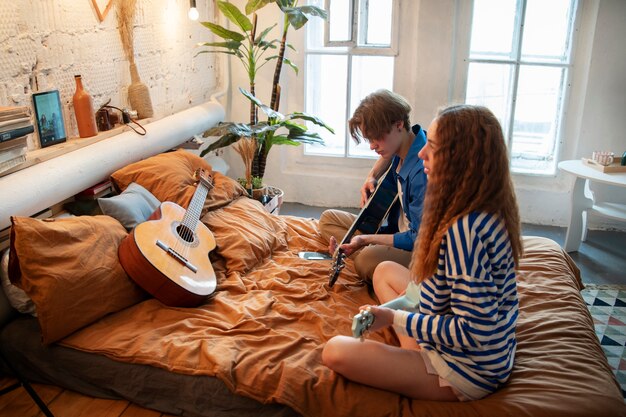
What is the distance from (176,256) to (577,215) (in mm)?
2494

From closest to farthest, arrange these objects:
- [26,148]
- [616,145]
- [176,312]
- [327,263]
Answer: [176,312] → [26,148] → [327,263] → [616,145]

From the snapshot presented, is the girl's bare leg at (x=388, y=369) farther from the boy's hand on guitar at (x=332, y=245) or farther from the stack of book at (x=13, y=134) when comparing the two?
the stack of book at (x=13, y=134)

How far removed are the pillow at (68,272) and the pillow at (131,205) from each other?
0.47 feet

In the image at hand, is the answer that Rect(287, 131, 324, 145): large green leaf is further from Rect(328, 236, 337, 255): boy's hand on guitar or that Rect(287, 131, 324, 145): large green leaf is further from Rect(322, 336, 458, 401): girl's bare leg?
Rect(322, 336, 458, 401): girl's bare leg

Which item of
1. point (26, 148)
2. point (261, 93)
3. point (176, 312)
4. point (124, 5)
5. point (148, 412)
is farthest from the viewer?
point (261, 93)

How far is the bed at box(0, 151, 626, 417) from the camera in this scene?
1.56 m

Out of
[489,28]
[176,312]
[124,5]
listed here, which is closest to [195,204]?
[176,312]

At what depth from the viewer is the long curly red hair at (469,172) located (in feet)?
4.48

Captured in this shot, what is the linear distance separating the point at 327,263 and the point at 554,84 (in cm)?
227

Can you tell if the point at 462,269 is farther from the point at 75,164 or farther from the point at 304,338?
the point at 75,164

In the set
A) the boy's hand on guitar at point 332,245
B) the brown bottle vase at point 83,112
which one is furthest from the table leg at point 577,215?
the brown bottle vase at point 83,112

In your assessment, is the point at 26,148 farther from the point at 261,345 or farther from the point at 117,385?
the point at 261,345

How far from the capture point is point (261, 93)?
4.01m

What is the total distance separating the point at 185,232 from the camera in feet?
7.24
